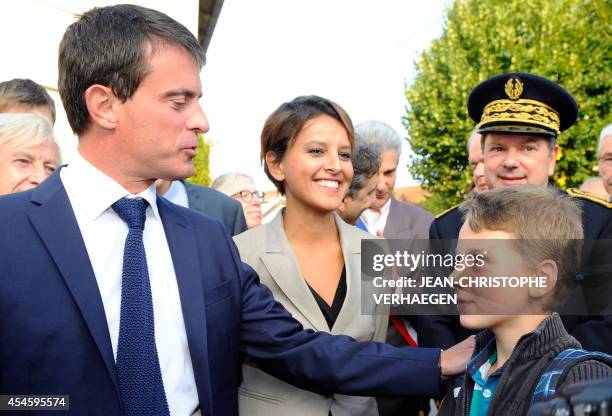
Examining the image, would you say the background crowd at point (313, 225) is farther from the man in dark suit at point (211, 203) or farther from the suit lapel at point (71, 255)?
the man in dark suit at point (211, 203)

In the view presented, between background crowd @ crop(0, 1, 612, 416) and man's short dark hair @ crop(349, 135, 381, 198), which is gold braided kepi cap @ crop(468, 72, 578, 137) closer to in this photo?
background crowd @ crop(0, 1, 612, 416)

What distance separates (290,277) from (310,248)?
0.99ft

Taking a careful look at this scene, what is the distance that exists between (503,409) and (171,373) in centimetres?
101

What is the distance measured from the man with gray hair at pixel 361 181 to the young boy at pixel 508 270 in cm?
171

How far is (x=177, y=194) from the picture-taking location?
491cm

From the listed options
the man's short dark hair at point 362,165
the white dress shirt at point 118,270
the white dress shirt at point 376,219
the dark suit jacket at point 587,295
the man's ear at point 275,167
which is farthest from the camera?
the white dress shirt at point 376,219

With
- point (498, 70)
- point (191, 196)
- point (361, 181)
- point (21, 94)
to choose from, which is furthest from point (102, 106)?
point (498, 70)

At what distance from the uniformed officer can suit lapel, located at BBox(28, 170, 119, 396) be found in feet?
5.31

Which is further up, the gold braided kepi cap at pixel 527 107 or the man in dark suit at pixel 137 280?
the gold braided kepi cap at pixel 527 107

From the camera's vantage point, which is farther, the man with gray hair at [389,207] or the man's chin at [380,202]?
the man's chin at [380,202]

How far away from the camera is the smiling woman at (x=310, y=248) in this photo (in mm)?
2684

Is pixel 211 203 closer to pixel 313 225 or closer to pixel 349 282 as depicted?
pixel 313 225

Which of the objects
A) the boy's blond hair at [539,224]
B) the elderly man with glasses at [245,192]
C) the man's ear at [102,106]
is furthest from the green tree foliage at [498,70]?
the man's ear at [102,106]

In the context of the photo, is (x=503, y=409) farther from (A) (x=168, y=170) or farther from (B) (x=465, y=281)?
(A) (x=168, y=170)
